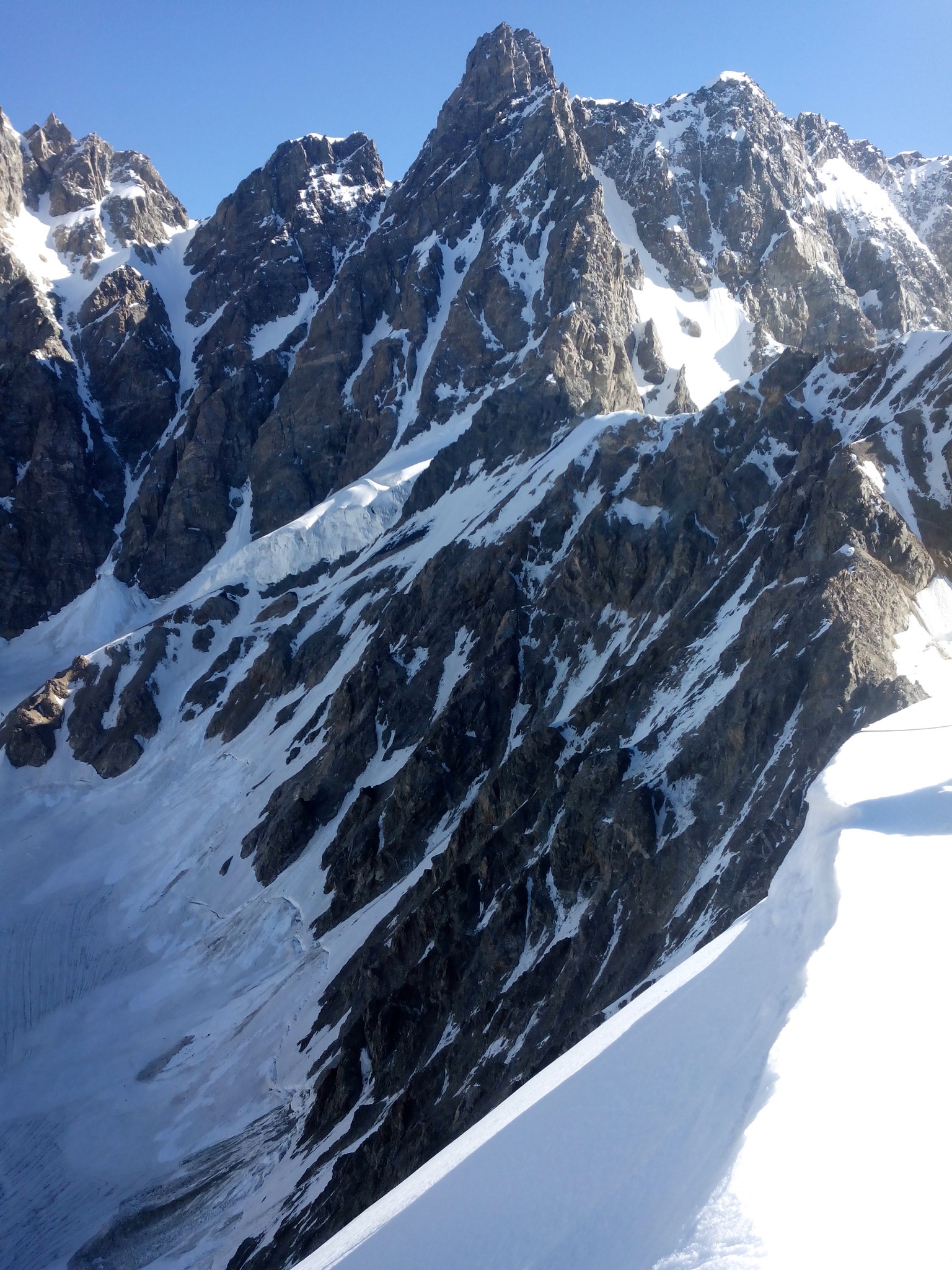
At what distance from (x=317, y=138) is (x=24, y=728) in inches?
4549

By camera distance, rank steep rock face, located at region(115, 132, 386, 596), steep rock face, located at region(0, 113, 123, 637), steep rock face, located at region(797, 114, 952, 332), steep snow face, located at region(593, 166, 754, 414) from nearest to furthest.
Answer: steep snow face, located at region(593, 166, 754, 414) → steep rock face, located at region(115, 132, 386, 596) → steep rock face, located at region(0, 113, 123, 637) → steep rock face, located at region(797, 114, 952, 332)

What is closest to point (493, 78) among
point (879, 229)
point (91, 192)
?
point (879, 229)

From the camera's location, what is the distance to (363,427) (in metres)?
108

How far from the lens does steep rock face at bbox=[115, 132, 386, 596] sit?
11206 cm

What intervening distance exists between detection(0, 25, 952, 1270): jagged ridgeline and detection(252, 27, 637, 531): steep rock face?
57 centimetres

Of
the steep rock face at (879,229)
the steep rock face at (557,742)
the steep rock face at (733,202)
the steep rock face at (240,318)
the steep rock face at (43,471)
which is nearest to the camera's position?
the steep rock face at (557,742)

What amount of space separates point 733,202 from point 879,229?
24.4m

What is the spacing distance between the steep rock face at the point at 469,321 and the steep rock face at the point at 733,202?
44.6ft

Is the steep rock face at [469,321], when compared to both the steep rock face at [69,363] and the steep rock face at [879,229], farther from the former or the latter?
the steep rock face at [879,229]

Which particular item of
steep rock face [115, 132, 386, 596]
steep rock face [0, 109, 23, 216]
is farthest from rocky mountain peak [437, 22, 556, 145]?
steep rock face [0, 109, 23, 216]

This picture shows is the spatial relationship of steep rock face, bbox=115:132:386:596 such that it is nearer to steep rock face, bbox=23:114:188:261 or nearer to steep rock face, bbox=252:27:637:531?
steep rock face, bbox=252:27:637:531

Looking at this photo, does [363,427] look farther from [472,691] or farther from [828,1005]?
[828,1005]

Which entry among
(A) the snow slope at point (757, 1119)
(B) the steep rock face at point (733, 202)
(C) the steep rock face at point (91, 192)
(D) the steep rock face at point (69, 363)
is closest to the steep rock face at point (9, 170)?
(D) the steep rock face at point (69, 363)

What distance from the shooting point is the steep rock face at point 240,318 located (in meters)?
112
